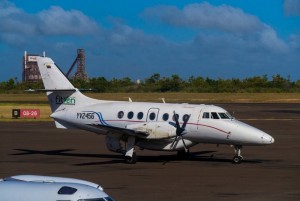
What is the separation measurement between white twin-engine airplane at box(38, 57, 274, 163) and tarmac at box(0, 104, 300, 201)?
0.81 metres

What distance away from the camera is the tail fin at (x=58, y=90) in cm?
2806

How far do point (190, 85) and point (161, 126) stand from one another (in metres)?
145

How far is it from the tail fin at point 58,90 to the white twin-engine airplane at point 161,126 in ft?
1.52

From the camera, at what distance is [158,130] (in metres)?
24.8

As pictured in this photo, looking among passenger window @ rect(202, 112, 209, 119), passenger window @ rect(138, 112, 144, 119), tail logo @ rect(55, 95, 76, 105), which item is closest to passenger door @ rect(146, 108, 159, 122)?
passenger window @ rect(138, 112, 144, 119)

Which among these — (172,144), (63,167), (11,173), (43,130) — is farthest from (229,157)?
(43,130)

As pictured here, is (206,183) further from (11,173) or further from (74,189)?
(74,189)

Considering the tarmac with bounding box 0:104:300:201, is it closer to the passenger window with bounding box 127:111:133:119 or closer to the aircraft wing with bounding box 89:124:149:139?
the aircraft wing with bounding box 89:124:149:139

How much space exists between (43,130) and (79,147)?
1258 cm

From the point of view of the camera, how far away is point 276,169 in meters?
23.2

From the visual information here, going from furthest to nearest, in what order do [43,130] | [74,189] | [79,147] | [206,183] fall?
1. [43,130]
2. [79,147]
3. [206,183]
4. [74,189]

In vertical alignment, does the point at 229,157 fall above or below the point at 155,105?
below

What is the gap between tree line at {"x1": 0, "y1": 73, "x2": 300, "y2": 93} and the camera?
158375 mm

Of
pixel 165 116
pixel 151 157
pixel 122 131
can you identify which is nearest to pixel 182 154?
pixel 151 157
